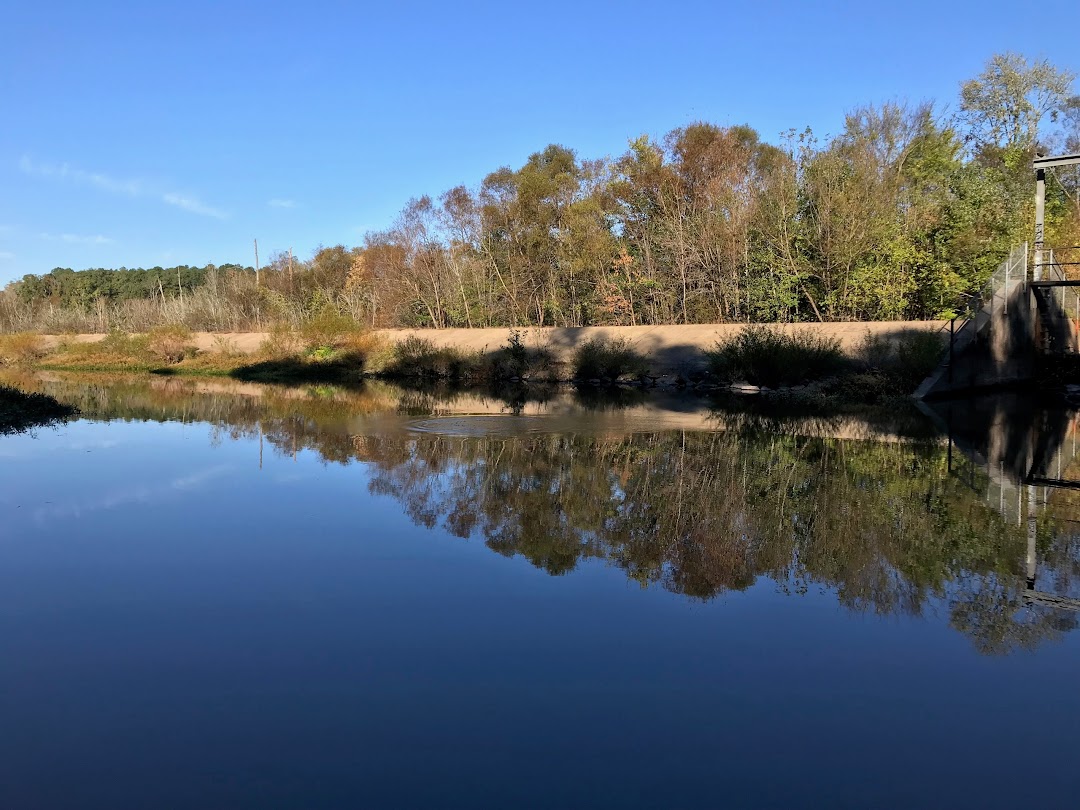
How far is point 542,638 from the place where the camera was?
5379 millimetres

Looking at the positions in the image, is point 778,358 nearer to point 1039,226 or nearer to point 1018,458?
point 1039,226

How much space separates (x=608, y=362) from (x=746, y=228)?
8385 mm

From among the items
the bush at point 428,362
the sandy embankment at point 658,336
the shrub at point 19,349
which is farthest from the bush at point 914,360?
the shrub at point 19,349

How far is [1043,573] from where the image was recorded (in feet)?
22.4

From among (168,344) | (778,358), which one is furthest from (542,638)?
(168,344)

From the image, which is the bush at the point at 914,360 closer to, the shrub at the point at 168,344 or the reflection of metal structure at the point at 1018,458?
the reflection of metal structure at the point at 1018,458

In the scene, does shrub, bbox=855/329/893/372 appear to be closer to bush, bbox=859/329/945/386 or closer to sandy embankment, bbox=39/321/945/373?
bush, bbox=859/329/945/386

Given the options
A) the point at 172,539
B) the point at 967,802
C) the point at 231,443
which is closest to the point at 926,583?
the point at 967,802

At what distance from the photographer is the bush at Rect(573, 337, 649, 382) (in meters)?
30.0

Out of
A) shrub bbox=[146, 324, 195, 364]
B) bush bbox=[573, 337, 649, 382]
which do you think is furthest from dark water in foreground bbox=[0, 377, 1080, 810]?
shrub bbox=[146, 324, 195, 364]

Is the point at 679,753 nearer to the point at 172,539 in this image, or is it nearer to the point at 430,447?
the point at 172,539

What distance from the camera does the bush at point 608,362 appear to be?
3002 cm

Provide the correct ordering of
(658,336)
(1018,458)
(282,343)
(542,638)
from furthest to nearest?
1. (282,343)
2. (658,336)
3. (1018,458)
4. (542,638)

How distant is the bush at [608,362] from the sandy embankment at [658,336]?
750 mm
